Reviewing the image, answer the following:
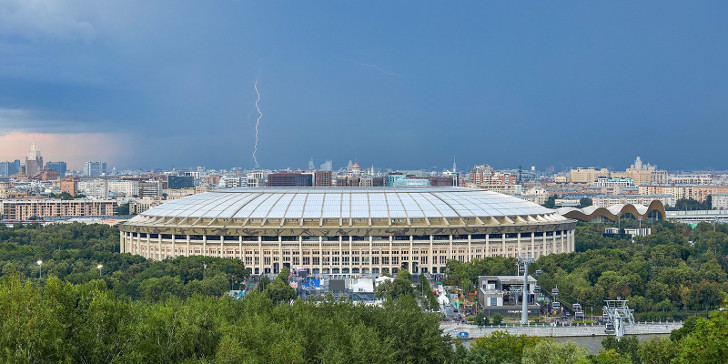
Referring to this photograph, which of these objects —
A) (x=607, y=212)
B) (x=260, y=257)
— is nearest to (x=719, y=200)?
(x=607, y=212)

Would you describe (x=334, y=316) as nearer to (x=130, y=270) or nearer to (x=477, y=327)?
(x=477, y=327)

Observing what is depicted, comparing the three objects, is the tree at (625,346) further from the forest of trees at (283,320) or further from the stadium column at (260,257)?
the stadium column at (260,257)

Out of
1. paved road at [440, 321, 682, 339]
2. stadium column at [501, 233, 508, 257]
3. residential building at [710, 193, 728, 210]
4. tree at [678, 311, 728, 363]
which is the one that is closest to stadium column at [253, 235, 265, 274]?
stadium column at [501, 233, 508, 257]

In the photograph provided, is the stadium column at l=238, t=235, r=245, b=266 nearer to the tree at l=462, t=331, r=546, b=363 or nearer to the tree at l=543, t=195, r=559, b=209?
the tree at l=462, t=331, r=546, b=363

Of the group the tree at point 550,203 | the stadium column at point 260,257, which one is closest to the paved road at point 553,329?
the stadium column at point 260,257

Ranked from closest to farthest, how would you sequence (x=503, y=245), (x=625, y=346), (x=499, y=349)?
(x=499, y=349), (x=625, y=346), (x=503, y=245)

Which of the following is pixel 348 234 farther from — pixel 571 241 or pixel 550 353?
pixel 550 353
